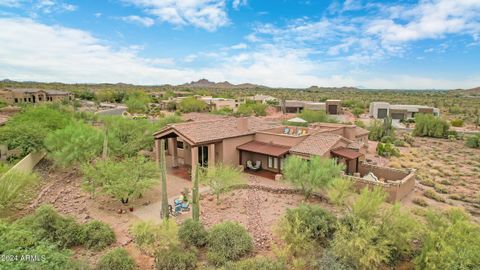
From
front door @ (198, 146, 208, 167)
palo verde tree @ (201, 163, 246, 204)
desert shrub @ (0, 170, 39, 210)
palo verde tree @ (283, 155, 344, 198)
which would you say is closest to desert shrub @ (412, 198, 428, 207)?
palo verde tree @ (283, 155, 344, 198)

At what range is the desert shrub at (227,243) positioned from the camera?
1300 centimetres

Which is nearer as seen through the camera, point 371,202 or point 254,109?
point 371,202

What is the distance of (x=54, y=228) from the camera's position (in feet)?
48.3

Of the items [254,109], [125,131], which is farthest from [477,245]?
[254,109]

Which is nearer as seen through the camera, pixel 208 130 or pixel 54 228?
pixel 54 228

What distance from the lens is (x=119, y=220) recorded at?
671 inches

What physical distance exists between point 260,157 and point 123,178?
12.2 meters

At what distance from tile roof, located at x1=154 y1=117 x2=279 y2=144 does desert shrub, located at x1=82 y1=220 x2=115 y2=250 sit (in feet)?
32.1

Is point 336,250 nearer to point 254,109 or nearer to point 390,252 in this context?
point 390,252

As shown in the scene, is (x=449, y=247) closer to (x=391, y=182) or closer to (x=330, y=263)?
(x=330, y=263)

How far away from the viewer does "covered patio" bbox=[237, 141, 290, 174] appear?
25.3m

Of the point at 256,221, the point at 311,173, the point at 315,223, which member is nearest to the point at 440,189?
the point at 311,173

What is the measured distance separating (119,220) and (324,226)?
10962 millimetres

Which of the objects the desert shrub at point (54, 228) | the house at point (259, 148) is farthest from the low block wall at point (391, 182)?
the desert shrub at point (54, 228)
